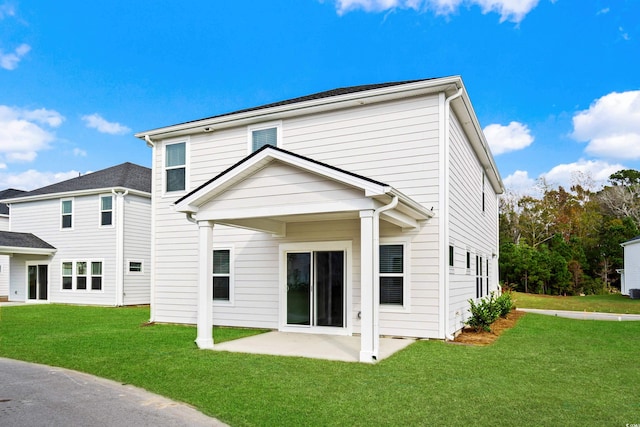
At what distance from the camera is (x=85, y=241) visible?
20078 mm

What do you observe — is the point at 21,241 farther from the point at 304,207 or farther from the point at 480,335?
the point at 480,335

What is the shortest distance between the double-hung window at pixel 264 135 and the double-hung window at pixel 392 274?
154 inches

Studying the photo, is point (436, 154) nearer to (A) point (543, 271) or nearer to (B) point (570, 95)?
(B) point (570, 95)

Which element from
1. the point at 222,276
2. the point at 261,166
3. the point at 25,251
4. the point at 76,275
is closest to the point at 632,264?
the point at 222,276

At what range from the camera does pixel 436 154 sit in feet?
31.2

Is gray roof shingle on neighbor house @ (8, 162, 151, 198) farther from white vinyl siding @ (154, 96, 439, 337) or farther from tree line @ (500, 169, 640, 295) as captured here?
tree line @ (500, 169, 640, 295)

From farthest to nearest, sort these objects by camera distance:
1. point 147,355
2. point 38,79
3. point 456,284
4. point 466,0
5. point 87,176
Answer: point 87,176 < point 38,79 < point 466,0 < point 456,284 < point 147,355

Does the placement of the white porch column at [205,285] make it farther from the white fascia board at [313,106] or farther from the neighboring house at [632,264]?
the neighboring house at [632,264]

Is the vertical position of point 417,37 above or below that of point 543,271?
above

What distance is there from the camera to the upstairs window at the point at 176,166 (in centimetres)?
1260

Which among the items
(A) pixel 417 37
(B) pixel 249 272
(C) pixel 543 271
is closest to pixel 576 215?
(C) pixel 543 271

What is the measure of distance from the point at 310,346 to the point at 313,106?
541 centimetres

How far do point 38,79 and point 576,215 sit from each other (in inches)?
1459

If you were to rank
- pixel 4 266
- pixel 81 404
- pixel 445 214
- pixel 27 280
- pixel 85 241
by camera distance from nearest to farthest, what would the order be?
pixel 81 404 → pixel 445 214 → pixel 85 241 → pixel 27 280 → pixel 4 266
